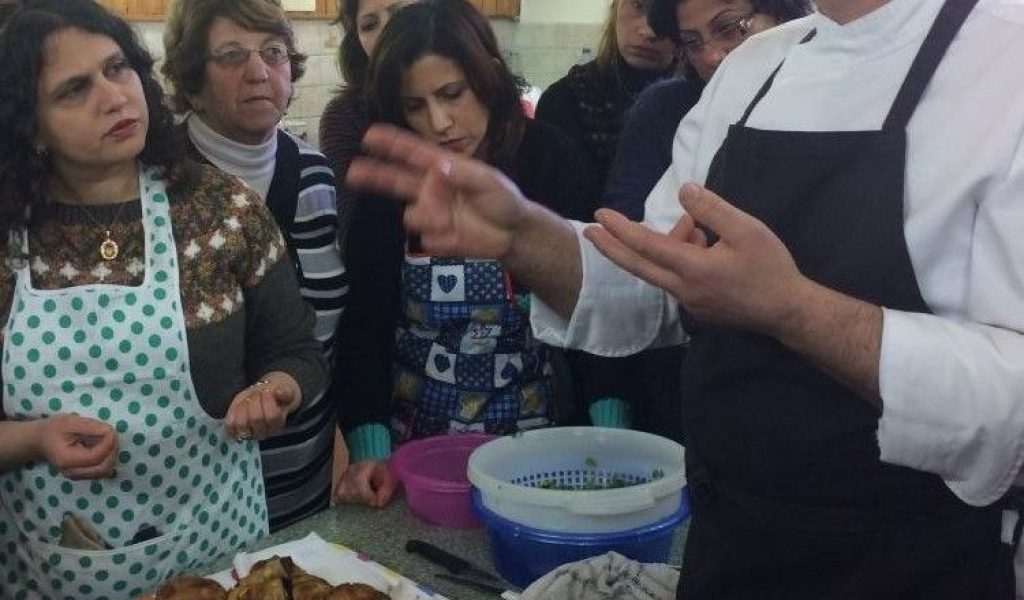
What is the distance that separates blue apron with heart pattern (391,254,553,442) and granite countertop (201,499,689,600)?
256mm

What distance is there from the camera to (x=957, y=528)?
865 millimetres

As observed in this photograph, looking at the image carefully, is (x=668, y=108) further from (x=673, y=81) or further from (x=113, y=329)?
(x=113, y=329)

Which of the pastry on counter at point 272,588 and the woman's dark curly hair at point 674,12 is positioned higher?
the woman's dark curly hair at point 674,12

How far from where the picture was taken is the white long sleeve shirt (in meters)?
0.77

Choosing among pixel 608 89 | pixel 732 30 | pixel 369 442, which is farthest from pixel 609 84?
pixel 369 442

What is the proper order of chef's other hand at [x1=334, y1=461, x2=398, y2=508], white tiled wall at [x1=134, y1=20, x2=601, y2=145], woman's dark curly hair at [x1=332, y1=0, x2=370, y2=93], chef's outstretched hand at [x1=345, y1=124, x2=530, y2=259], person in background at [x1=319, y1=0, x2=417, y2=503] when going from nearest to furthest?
chef's outstretched hand at [x1=345, y1=124, x2=530, y2=259] < chef's other hand at [x1=334, y1=461, x2=398, y2=508] < person in background at [x1=319, y1=0, x2=417, y2=503] < woman's dark curly hair at [x1=332, y1=0, x2=370, y2=93] < white tiled wall at [x1=134, y1=20, x2=601, y2=145]

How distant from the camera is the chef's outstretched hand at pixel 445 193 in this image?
3.34 ft

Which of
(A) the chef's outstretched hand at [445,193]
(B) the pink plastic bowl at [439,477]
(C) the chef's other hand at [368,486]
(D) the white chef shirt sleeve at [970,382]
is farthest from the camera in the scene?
(C) the chef's other hand at [368,486]

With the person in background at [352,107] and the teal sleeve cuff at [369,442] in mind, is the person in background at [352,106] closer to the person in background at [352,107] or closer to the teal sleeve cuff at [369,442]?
the person in background at [352,107]

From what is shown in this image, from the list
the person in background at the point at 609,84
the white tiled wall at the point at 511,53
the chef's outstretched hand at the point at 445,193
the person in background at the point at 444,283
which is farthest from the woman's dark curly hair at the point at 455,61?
the white tiled wall at the point at 511,53

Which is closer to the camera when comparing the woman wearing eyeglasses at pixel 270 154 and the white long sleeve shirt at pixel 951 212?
the white long sleeve shirt at pixel 951 212

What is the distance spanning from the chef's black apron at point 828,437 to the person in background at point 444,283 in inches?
27.1

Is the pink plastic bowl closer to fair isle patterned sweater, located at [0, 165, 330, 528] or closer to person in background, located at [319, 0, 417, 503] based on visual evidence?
fair isle patterned sweater, located at [0, 165, 330, 528]

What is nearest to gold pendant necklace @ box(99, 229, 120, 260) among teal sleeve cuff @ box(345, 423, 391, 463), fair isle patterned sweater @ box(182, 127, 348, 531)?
fair isle patterned sweater @ box(182, 127, 348, 531)
